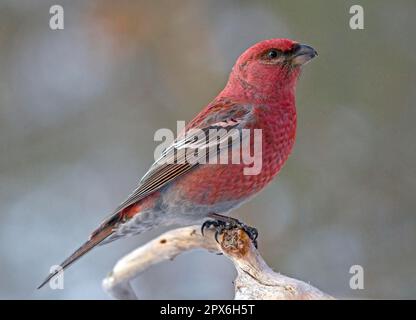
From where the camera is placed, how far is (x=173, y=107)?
6.53 meters

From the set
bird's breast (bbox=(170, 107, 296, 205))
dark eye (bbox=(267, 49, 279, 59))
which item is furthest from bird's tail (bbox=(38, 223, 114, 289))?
dark eye (bbox=(267, 49, 279, 59))

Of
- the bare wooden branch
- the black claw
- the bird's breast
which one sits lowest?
the bare wooden branch

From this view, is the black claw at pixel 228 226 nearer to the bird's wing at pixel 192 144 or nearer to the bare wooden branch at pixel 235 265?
the bare wooden branch at pixel 235 265

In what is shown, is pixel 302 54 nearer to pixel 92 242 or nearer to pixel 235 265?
pixel 235 265

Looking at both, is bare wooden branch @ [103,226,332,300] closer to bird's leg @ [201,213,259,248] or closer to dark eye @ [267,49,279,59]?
bird's leg @ [201,213,259,248]

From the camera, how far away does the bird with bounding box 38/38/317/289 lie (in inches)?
168

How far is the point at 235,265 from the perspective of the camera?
3.95 meters

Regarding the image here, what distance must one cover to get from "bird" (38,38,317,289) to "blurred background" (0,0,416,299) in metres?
1.52

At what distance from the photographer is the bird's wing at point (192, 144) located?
4.33 metres

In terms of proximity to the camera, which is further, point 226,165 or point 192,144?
point 192,144

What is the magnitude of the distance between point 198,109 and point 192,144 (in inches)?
80.3

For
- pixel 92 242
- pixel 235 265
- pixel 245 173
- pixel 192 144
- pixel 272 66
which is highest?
pixel 272 66

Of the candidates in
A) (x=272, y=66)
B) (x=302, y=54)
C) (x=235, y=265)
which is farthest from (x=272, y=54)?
(x=235, y=265)
